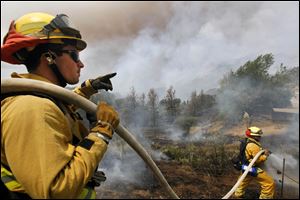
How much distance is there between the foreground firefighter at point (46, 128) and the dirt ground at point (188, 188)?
34.1 ft

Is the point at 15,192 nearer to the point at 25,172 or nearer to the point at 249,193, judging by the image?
the point at 25,172

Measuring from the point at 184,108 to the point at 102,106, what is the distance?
2629 centimetres

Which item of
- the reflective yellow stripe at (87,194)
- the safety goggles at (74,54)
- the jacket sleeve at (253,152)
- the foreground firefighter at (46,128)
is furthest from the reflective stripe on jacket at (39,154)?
the jacket sleeve at (253,152)

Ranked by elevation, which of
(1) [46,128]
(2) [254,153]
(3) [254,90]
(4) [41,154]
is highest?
(3) [254,90]

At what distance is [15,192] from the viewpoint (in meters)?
1.71

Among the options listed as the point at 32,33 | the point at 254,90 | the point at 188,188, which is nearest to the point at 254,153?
the point at 188,188

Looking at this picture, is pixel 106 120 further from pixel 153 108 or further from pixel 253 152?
pixel 153 108

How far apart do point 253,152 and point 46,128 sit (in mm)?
8144

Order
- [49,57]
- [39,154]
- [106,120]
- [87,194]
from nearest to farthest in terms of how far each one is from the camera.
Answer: [39,154] < [87,194] < [106,120] < [49,57]

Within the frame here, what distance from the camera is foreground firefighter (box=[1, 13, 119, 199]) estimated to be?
5.30 feet

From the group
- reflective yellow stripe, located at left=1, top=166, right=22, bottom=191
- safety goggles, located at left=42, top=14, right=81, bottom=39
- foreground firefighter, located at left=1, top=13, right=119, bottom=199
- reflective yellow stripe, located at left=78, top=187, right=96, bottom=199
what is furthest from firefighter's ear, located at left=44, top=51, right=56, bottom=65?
reflective yellow stripe, located at left=78, top=187, right=96, bottom=199

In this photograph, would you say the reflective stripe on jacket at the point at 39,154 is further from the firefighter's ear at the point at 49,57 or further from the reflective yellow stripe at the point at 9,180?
the firefighter's ear at the point at 49,57

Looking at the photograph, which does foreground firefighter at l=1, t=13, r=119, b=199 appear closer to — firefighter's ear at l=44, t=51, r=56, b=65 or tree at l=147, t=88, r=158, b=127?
firefighter's ear at l=44, t=51, r=56, b=65

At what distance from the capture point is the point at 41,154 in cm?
161
